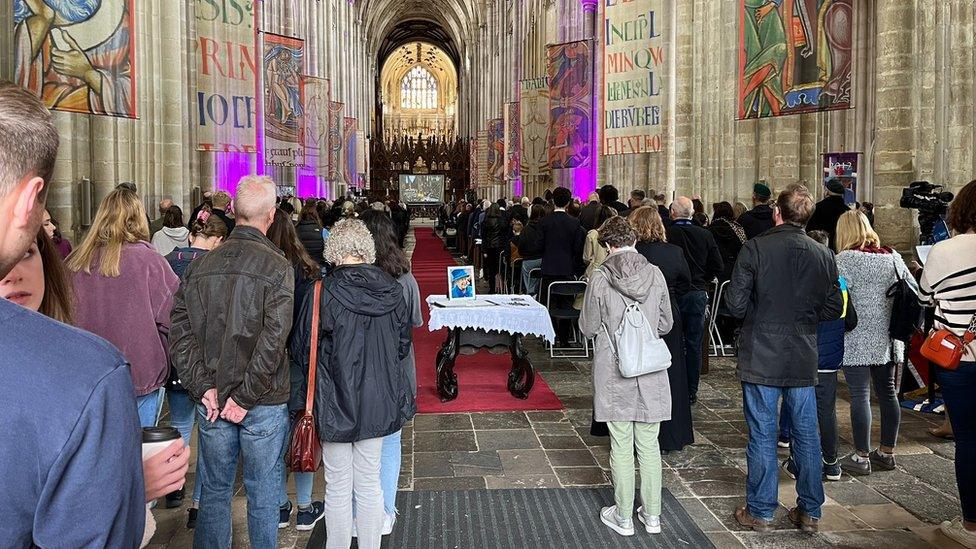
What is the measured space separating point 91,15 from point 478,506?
218 inches

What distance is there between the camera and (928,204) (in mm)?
6434

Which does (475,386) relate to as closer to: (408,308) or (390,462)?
(390,462)

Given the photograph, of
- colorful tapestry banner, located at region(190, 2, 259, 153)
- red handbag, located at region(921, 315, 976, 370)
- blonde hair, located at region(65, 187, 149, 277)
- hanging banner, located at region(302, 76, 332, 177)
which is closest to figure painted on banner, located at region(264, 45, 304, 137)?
colorful tapestry banner, located at region(190, 2, 259, 153)

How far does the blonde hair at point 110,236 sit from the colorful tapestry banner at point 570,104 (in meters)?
10.1

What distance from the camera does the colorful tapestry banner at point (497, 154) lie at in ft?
85.7

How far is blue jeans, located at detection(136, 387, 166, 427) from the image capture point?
392 cm

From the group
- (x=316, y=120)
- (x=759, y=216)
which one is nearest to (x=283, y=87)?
(x=316, y=120)

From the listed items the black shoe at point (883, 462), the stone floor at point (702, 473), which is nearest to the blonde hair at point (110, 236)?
the stone floor at point (702, 473)

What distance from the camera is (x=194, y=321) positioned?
130 inches

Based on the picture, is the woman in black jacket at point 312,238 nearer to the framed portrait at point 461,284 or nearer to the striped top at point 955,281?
the framed portrait at point 461,284

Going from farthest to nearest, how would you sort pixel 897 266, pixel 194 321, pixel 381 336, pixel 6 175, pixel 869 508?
pixel 897 266 → pixel 869 508 → pixel 381 336 → pixel 194 321 → pixel 6 175

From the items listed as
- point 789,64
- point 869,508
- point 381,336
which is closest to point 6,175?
point 381,336

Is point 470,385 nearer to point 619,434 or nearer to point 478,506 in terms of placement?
point 478,506

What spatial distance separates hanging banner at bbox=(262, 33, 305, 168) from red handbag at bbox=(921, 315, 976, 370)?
9408mm
